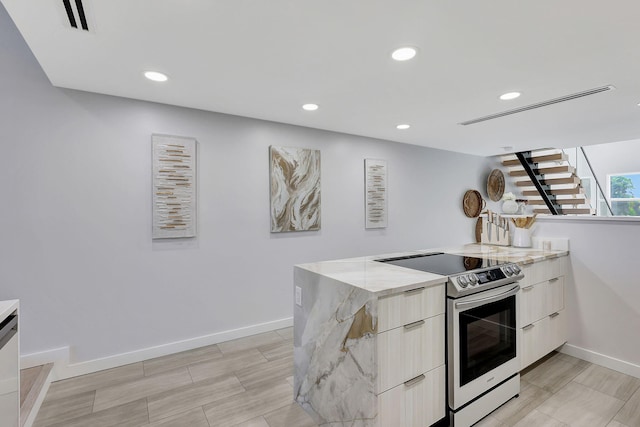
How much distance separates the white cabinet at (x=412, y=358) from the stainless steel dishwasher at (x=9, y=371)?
5.50 feet

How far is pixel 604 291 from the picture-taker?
2.66 metres

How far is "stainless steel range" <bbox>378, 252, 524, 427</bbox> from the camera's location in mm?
1823

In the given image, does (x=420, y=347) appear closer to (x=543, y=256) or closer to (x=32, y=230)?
(x=543, y=256)

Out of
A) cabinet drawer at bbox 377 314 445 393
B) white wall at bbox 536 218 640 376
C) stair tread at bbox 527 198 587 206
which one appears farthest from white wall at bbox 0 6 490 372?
stair tread at bbox 527 198 587 206

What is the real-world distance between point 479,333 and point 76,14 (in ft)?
9.50

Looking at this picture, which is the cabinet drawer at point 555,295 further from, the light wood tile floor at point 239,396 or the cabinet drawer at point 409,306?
the cabinet drawer at point 409,306

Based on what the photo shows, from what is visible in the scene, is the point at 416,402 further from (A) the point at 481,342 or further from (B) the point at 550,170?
(B) the point at 550,170

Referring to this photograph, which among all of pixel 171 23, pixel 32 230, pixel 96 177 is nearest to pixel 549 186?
pixel 171 23

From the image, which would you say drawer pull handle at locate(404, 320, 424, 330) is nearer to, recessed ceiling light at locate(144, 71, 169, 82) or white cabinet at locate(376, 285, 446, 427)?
white cabinet at locate(376, 285, 446, 427)

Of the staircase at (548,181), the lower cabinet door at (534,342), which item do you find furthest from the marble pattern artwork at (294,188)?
the staircase at (548,181)

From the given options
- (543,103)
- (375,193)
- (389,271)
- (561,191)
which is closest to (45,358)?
(389,271)

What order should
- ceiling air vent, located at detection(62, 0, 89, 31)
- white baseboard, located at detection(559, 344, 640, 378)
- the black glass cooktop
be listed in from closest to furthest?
ceiling air vent, located at detection(62, 0, 89, 31) → the black glass cooktop → white baseboard, located at detection(559, 344, 640, 378)

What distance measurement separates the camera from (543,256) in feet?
8.46

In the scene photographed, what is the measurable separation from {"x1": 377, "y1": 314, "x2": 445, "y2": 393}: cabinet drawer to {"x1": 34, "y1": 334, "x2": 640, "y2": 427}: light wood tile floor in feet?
2.20
